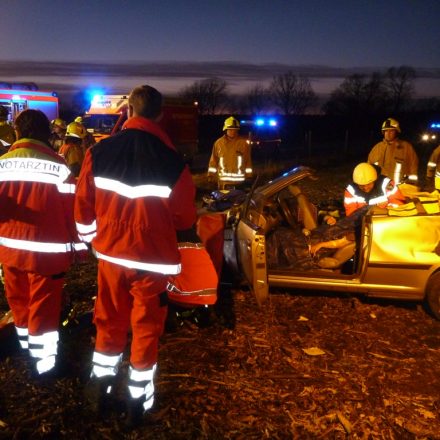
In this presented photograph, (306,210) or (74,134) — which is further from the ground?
(74,134)

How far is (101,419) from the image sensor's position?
10.8 feet

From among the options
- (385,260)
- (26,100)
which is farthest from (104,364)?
(26,100)

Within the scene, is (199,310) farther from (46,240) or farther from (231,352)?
(46,240)

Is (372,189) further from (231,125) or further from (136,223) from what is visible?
(231,125)

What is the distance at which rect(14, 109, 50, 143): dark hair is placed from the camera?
367 cm

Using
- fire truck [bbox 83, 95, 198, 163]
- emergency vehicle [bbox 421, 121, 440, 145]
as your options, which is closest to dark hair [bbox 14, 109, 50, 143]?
fire truck [bbox 83, 95, 198, 163]

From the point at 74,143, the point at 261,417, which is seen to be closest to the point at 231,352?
the point at 261,417

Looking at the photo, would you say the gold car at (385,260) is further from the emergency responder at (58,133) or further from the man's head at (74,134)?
the emergency responder at (58,133)

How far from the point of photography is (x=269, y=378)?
3898 mm

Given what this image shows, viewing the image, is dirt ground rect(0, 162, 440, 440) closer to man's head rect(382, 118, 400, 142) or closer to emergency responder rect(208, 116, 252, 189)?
man's head rect(382, 118, 400, 142)

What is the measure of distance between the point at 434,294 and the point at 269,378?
198 centimetres

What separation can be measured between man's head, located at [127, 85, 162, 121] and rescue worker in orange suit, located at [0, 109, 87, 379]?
34.7 inches

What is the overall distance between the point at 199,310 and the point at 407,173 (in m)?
4.54

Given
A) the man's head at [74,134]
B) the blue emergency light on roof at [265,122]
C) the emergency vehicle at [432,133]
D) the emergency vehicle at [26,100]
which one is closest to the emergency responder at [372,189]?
the man's head at [74,134]
